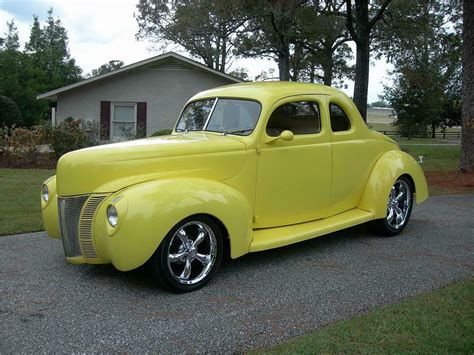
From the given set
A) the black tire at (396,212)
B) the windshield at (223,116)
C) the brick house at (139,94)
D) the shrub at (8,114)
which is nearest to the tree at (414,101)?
the brick house at (139,94)

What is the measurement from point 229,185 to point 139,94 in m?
17.0

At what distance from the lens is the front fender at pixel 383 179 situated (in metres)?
6.04

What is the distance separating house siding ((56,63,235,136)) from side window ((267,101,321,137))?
621 inches

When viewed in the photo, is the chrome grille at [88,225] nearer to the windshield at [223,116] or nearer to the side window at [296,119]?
the windshield at [223,116]

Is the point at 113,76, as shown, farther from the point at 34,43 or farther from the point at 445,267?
the point at 34,43

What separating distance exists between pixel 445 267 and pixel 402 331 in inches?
73.2

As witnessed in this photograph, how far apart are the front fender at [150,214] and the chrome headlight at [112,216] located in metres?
0.03

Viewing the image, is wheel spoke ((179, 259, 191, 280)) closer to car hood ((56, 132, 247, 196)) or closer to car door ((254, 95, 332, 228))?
car hood ((56, 132, 247, 196))

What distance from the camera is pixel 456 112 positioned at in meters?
41.7

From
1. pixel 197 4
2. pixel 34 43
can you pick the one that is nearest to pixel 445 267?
pixel 197 4

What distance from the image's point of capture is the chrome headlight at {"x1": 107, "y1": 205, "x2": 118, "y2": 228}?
3933mm

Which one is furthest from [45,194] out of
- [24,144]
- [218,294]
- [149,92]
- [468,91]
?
[149,92]

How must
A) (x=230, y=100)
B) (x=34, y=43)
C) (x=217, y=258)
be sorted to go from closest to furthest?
(x=217, y=258)
(x=230, y=100)
(x=34, y=43)

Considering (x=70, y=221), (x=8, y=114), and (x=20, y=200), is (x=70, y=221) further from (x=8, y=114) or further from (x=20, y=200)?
(x=8, y=114)
